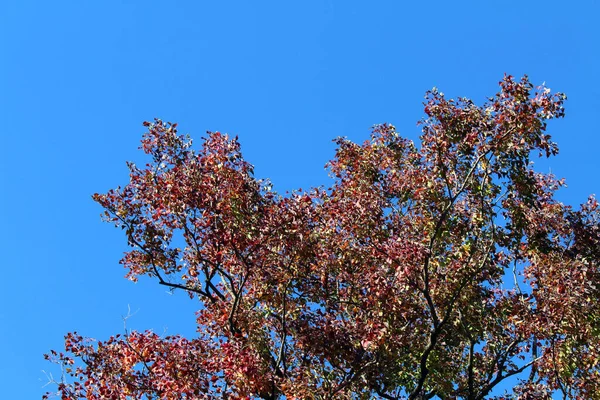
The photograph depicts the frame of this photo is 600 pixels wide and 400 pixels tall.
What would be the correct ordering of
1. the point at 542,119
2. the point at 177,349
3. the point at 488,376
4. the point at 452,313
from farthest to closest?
the point at 488,376
the point at 452,313
the point at 177,349
the point at 542,119

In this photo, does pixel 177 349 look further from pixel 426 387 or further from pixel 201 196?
pixel 426 387

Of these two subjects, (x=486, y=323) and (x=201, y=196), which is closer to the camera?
(x=201, y=196)

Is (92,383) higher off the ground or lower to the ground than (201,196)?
lower

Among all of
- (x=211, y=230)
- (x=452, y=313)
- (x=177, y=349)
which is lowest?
(x=177, y=349)

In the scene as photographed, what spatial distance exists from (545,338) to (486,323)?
156cm

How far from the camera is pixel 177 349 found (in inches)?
530

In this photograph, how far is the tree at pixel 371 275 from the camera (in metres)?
12.9

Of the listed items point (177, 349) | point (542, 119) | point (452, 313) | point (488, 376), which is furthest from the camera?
point (488, 376)

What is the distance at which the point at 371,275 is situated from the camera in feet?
42.5

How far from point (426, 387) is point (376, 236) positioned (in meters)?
4.42

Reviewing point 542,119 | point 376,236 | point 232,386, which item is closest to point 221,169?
point 376,236

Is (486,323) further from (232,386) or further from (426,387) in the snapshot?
(232,386)

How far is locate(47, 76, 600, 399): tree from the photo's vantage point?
508 inches

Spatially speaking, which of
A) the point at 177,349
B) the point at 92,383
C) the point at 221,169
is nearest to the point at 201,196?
the point at 221,169
